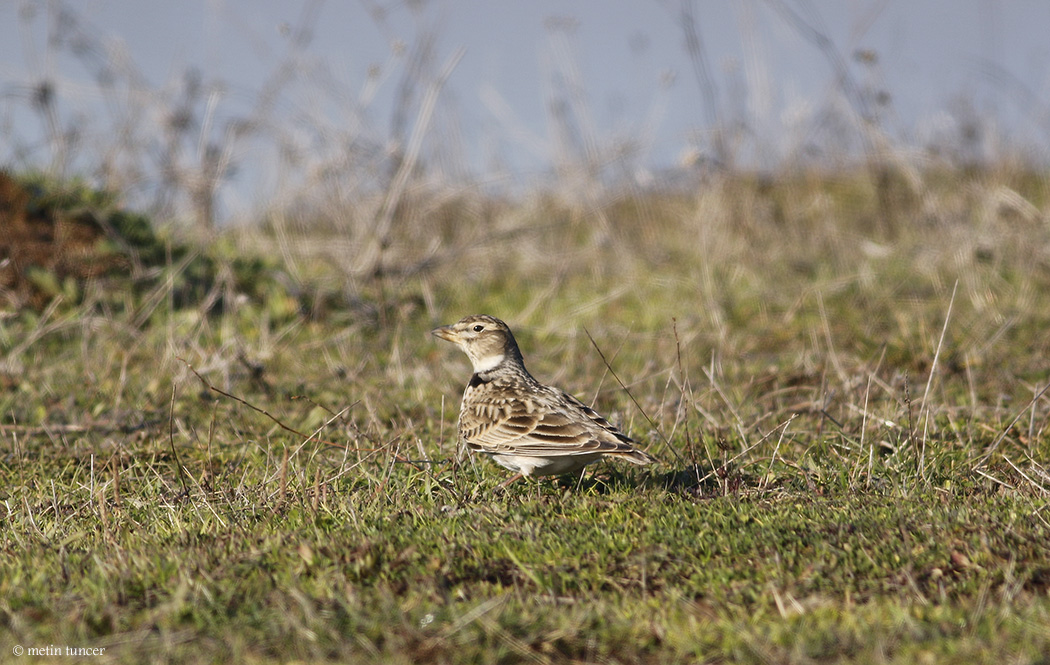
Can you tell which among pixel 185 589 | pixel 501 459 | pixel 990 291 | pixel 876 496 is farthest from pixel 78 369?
pixel 990 291

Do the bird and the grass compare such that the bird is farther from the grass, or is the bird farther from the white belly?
the grass

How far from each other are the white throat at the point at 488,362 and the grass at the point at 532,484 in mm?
422

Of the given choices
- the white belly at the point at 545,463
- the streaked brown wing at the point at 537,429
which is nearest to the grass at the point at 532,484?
the white belly at the point at 545,463

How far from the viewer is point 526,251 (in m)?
11.5

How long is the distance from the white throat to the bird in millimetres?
381

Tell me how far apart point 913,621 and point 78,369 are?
602 centimetres

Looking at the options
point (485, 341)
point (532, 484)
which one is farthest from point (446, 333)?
point (532, 484)

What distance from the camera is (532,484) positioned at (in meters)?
4.60

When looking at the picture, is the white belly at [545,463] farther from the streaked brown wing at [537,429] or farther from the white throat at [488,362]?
the white throat at [488,362]

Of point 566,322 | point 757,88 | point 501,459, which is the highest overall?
point 757,88

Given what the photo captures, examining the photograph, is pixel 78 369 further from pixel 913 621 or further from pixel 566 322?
pixel 913 621

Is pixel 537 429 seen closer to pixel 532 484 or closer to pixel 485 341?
pixel 532 484

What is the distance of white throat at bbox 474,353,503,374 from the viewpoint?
579cm

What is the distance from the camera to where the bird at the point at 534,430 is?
4.30m
